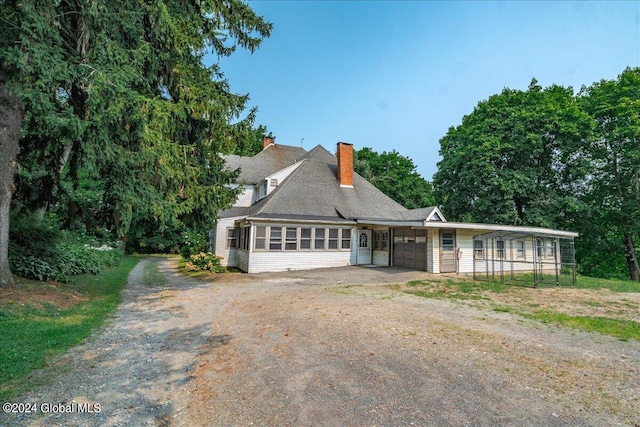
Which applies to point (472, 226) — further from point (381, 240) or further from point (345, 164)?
point (345, 164)

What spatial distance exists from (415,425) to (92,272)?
1530 centimetres

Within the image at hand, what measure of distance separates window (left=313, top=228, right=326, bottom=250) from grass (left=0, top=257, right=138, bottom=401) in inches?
396

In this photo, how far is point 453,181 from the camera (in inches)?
1112

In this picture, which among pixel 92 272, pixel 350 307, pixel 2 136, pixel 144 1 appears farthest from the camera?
pixel 92 272

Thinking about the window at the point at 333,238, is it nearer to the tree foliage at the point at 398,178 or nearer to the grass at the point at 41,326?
the grass at the point at 41,326

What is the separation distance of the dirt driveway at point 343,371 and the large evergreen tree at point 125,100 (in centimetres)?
391

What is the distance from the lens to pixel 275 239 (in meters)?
17.2

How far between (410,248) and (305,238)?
5.93m

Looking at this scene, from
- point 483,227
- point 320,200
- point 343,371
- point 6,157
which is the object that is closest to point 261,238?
point 320,200

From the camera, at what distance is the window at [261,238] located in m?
16.8

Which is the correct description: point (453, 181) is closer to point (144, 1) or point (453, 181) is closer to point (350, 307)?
point (350, 307)

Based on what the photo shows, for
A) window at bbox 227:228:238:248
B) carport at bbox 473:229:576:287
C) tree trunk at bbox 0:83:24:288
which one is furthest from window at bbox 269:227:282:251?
carport at bbox 473:229:576:287

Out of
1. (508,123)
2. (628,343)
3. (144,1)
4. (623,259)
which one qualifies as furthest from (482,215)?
(144,1)

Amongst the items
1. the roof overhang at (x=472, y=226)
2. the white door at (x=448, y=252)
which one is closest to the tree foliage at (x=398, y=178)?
the white door at (x=448, y=252)
